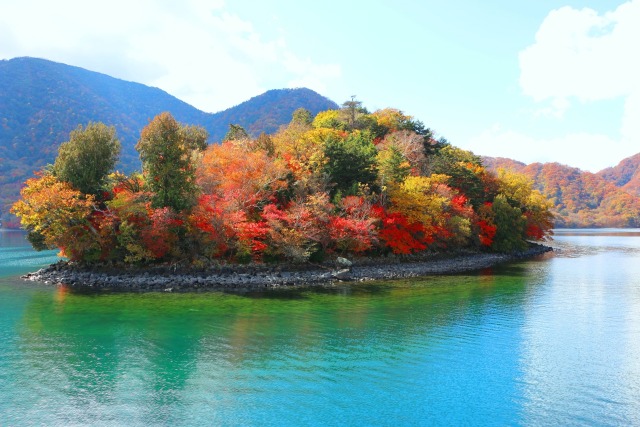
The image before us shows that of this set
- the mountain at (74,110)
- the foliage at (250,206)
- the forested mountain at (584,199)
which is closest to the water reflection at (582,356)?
the foliage at (250,206)

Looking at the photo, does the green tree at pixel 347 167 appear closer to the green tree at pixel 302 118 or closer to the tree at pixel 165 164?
the tree at pixel 165 164

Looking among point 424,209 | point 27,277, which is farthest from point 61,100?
point 424,209

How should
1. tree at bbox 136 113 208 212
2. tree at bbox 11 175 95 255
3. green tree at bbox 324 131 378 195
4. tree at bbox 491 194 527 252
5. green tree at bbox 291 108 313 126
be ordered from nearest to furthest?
tree at bbox 11 175 95 255 < tree at bbox 136 113 208 212 < green tree at bbox 324 131 378 195 < tree at bbox 491 194 527 252 < green tree at bbox 291 108 313 126

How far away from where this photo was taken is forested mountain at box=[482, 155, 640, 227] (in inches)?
6166

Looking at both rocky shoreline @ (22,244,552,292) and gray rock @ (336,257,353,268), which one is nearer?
rocky shoreline @ (22,244,552,292)

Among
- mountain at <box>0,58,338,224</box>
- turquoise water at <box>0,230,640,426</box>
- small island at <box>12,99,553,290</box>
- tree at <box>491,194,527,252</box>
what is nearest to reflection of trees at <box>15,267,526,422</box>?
turquoise water at <box>0,230,640,426</box>

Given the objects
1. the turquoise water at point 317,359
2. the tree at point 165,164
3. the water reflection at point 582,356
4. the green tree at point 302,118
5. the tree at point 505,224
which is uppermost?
the green tree at point 302,118

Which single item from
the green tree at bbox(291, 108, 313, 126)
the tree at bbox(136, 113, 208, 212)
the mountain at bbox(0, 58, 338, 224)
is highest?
the mountain at bbox(0, 58, 338, 224)

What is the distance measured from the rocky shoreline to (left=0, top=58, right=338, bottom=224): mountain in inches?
3120

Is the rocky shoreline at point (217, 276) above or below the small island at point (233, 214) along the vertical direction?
below

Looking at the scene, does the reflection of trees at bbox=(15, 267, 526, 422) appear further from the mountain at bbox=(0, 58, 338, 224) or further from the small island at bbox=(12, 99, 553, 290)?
the mountain at bbox=(0, 58, 338, 224)

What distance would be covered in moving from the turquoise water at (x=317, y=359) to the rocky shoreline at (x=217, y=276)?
108 inches

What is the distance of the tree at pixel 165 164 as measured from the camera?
3247 centimetres

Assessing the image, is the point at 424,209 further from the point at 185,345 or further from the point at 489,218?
the point at 185,345
